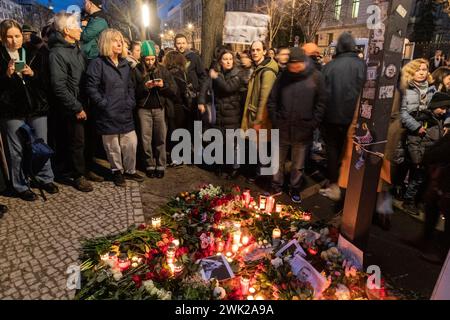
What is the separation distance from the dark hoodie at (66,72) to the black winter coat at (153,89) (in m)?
0.86

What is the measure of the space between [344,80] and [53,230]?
14.6 ft

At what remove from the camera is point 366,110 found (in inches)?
118

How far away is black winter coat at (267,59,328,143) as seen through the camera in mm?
4520

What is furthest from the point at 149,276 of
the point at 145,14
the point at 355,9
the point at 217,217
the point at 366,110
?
the point at 355,9

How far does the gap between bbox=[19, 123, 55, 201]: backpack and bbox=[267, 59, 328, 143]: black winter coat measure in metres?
3.44

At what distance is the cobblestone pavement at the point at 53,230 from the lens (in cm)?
306

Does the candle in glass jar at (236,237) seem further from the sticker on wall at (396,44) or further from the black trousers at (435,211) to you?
the sticker on wall at (396,44)

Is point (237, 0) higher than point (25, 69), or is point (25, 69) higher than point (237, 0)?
point (237, 0)

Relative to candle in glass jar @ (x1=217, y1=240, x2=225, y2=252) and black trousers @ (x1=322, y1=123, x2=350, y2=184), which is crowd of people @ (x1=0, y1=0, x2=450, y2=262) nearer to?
black trousers @ (x1=322, y1=123, x2=350, y2=184)

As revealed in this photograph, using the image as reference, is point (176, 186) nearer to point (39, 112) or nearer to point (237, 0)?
point (39, 112)

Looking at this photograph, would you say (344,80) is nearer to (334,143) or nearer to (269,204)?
(334,143)
